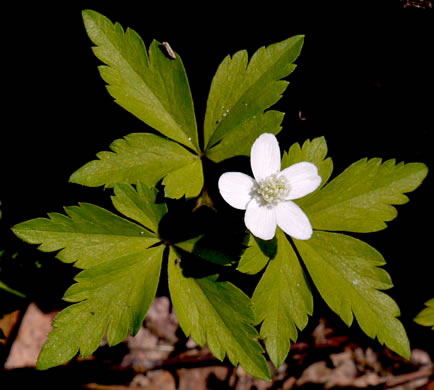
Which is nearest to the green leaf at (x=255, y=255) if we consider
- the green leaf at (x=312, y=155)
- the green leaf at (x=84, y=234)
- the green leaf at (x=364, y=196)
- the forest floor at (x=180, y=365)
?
the green leaf at (x=364, y=196)

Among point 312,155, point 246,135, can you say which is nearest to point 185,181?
point 246,135

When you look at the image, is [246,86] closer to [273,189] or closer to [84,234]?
[273,189]

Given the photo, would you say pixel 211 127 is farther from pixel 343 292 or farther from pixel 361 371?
pixel 361 371

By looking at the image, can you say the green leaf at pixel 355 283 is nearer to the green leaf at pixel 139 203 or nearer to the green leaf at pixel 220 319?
the green leaf at pixel 220 319

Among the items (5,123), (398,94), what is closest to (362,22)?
(398,94)

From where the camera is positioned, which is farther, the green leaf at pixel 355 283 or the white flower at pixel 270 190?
the green leaf at pixel 355 283

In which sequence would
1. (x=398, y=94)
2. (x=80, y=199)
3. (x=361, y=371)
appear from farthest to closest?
1. (x=361, y=371)
2. (x=80, y=199)
3. (x=398, y=94)
